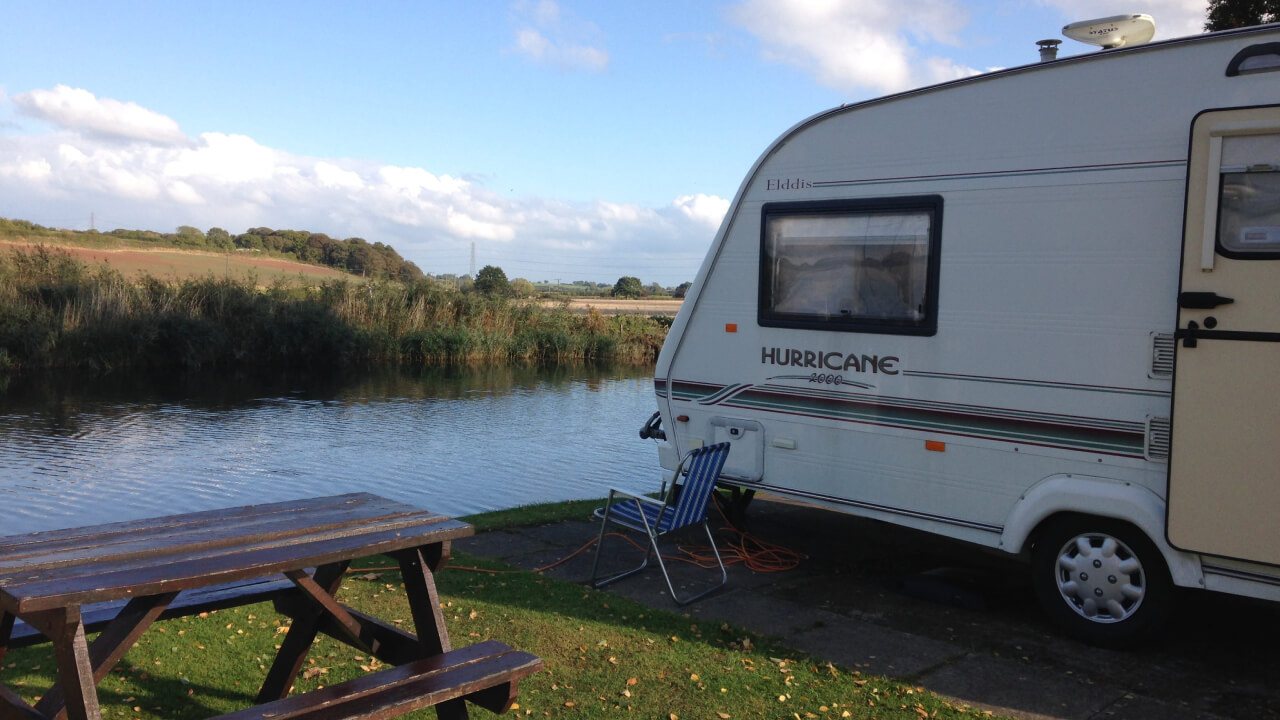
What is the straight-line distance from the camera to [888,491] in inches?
232

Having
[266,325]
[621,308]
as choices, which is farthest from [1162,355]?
[621,308]

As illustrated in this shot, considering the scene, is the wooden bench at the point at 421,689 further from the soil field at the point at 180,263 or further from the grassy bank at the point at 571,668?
the soil field at the point at 180,263

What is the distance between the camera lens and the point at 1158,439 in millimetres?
4883

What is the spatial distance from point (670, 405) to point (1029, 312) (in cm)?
263

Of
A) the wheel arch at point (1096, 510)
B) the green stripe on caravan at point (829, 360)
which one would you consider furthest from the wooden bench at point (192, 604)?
the wheel arch at point (1096, 510)

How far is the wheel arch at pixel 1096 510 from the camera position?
4.79 meters

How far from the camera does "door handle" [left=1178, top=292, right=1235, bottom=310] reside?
465cm

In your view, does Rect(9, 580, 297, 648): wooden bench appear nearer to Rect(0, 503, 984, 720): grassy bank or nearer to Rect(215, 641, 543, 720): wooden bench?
Rect(0, 503, 984, 720): grassy bank

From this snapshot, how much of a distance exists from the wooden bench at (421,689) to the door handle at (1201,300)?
3.58m

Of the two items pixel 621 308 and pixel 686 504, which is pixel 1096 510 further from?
pixel 621 308

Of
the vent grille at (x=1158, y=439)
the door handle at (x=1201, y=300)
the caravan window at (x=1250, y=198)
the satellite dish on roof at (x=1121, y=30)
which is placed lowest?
the vent grille at (x=1158, y=439)

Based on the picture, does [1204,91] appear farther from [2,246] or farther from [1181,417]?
[2,246]

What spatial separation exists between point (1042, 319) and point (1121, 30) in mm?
1724

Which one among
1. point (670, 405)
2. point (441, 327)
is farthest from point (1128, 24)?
point (441, 327)
